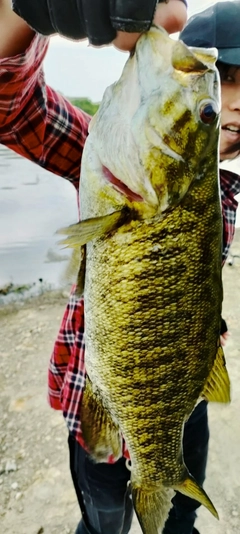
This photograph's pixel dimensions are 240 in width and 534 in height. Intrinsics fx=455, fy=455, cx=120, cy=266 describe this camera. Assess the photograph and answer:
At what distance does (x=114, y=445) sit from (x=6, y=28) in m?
0.94

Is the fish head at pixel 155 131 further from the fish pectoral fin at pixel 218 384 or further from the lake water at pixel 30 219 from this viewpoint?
the lake water at pixel 30 219

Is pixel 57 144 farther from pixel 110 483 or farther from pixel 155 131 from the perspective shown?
pixel 110 483

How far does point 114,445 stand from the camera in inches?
44.2

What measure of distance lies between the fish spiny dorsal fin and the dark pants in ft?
3.68

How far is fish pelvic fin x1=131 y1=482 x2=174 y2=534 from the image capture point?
1158 mm

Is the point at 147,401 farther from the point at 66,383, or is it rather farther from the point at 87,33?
the point at 87,33

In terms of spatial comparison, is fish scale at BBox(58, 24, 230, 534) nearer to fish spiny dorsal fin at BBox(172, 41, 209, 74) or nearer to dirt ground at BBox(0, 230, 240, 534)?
fish spiny dorsal fin at BBox(172, 41, 209, 74)

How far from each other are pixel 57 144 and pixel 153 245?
62 cm

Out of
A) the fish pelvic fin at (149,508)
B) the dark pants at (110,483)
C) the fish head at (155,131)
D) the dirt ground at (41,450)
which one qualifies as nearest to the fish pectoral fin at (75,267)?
the fish head at (155,131)

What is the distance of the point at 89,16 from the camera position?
627 mm

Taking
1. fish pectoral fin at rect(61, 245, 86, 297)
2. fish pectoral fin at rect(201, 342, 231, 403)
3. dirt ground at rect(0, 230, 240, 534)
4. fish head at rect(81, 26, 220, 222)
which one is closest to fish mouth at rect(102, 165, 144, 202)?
Answer: fish head at rect(81, 26, 220, 222)

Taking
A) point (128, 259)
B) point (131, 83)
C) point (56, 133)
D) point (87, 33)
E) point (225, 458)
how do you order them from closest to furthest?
point (87, 33) < point (131, 83) < point (128, 259) < point (56, 133) < point (225, 458)

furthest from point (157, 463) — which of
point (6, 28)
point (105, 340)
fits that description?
point (6, 28)

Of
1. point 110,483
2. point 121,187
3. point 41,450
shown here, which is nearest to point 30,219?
point 41,450
